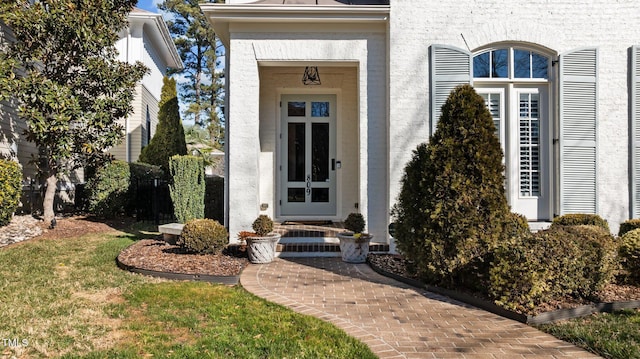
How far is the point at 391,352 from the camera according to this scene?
3248 millimetres

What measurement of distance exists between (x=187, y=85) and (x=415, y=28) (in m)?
22.9

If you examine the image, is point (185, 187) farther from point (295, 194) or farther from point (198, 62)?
point (198, 62)

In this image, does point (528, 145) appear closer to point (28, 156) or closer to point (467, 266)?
point (467, 266)

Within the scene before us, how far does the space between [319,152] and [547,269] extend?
5626mm

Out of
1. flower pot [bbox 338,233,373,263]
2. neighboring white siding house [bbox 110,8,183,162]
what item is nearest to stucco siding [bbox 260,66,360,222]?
flower pot [bbox 338,233,373,263]

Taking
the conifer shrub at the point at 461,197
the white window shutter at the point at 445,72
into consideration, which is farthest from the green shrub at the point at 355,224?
the white window shutter at the point at 445,72

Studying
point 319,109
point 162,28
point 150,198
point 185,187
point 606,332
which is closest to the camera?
point 606,332

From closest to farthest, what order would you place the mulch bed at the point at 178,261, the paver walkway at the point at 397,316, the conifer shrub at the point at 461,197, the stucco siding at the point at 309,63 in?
1. the paver walkway at the point at 397,316
2. the conifer shrub at the point at 461,197
3. the mulch bed at the point at 178,261
4. the stucco siding at the point at 309,63

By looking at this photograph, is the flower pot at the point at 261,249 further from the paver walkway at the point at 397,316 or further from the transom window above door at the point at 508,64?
the transom window above door at the point at 508,64

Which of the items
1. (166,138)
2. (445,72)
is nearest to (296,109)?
(445,72)

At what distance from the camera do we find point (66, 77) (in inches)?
343

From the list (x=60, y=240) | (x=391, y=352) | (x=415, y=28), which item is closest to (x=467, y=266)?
(x=391, y=352)

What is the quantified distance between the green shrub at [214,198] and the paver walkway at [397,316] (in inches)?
203

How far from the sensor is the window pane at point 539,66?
7.42 meters
